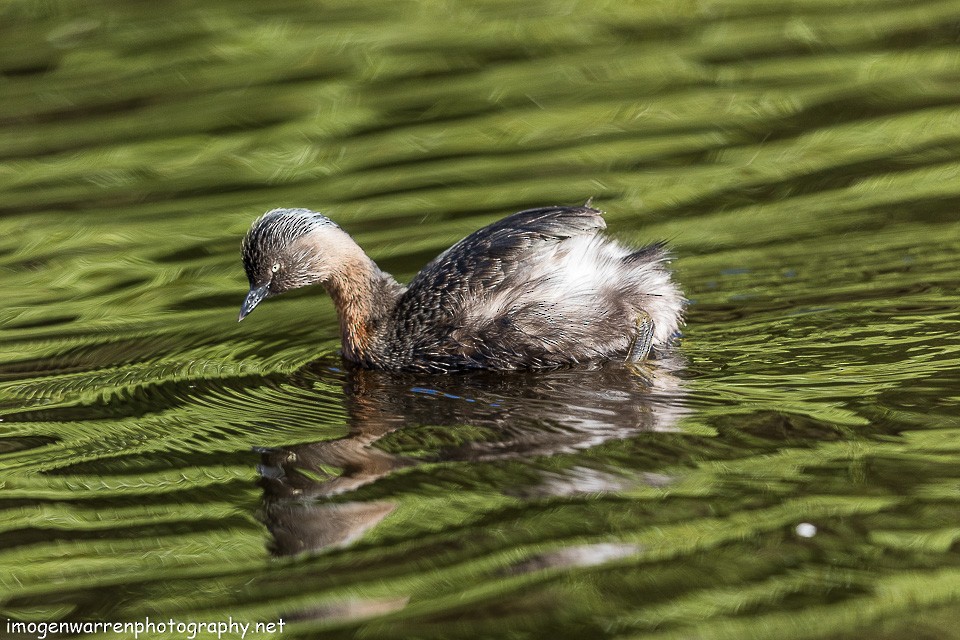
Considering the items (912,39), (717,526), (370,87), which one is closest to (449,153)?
(370,87)

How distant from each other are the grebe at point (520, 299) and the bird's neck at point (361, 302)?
0.01 metres

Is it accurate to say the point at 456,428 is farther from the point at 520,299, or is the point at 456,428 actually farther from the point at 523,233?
the point at 523,233

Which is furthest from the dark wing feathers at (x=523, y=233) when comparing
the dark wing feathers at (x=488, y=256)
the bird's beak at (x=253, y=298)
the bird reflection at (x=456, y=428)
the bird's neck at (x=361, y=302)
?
the bird's beak at (x=253, y=298)

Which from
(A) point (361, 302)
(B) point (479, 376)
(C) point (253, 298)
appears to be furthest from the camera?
(A) point (361, 302)

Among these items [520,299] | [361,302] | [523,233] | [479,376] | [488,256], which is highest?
[523,233]

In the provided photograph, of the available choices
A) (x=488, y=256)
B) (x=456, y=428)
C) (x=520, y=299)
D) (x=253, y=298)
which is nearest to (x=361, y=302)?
(x=253, y=298)

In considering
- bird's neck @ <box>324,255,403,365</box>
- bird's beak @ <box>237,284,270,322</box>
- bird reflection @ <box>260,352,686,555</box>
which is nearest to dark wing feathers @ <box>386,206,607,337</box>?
bird's neck @ <box>324,255,403,365</box>

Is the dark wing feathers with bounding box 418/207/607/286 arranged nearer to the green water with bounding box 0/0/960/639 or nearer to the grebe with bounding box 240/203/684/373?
the grebe with bounding box 240/203/684/373

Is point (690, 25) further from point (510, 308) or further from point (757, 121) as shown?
point (510, 308)

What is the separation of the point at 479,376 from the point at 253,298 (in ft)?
4.28

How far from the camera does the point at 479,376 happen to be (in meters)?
7.26

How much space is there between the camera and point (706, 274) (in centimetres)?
836

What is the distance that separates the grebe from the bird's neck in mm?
12

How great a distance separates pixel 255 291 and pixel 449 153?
3195mm
